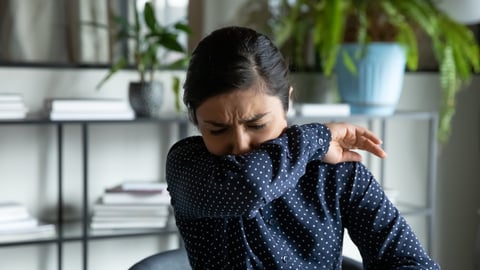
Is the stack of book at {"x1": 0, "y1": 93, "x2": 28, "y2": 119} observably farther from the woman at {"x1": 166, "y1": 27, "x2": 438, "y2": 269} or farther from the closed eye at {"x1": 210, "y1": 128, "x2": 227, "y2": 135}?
the closed eye at {"x1": 210, "y1": 128, "x2": 227, "y2": 135}

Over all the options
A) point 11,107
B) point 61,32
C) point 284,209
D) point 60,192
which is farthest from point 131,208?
point 284,209

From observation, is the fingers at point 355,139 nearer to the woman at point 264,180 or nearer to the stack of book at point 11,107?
the woman at point 264,180

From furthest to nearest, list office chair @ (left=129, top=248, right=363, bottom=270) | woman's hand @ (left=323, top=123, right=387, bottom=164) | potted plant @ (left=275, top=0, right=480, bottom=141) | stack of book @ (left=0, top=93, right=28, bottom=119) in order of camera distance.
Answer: potted plant @ (left=275, top=0, right=480, bottom=141) → stack of book @ (left=0, top=93, right=28, bottom=119) → office chair @ (left=129, top=248, right=363, bottom=270) → woman's hand @ (left=323, top=123, right=387, bottom=164)

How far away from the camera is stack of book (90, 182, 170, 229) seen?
2.57 m

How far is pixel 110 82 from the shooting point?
2756 mm

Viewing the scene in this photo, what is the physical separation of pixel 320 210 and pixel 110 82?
1.60m

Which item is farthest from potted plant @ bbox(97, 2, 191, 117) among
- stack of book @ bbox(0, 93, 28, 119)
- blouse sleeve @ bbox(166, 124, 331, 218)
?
blouse sleeve @ bbox(166, 124, 331, 218)

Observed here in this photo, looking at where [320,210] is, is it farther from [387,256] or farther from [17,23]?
[17,23]

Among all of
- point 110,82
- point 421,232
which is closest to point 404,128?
point 421,232

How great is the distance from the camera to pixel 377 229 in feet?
4.21

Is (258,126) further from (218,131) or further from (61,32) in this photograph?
(61,32)

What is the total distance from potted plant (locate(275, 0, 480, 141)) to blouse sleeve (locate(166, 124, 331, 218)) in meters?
1.39

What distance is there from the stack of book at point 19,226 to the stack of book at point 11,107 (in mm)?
319

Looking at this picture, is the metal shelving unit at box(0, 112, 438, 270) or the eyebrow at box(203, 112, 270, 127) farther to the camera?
the metal shelving unit at box(0, 112, 438, 270)
